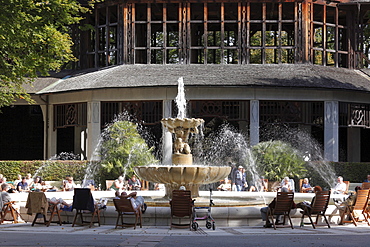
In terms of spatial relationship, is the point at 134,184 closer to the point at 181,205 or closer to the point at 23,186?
the point at 23,186

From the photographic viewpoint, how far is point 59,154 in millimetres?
40219

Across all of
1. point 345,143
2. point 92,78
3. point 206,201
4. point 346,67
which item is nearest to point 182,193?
point 206,201

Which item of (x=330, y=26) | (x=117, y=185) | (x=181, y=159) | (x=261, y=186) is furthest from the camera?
(x=330, y=26)

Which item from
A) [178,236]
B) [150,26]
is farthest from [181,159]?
[150,26]

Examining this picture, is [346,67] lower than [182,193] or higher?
higher

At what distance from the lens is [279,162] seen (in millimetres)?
28531

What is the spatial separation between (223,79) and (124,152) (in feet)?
20.0

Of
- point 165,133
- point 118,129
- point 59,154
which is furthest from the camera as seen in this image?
point 59,154

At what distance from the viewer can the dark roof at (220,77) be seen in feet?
106

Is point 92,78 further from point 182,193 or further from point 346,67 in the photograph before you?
point 182,193

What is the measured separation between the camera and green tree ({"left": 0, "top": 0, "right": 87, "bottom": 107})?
72.7ft

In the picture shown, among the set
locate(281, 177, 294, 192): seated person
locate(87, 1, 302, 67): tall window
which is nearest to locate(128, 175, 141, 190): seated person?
locate(281, 177, 294, 192): seated person

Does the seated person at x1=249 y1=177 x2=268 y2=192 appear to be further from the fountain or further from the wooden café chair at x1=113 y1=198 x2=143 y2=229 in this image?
the wooden café chair at x1=113 y1=198 x2=143 y2=229

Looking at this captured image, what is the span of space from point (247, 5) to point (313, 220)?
19.0 m
